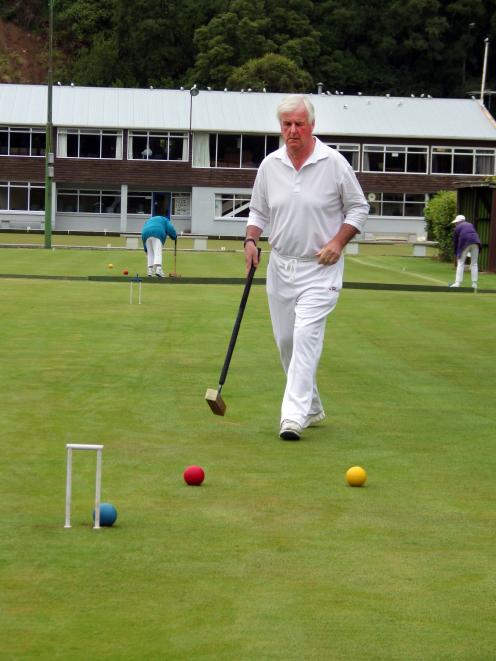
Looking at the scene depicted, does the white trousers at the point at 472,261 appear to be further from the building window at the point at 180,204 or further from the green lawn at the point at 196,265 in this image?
the building window at the point at 180,204

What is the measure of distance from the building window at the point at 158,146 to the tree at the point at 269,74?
1084 centimetres

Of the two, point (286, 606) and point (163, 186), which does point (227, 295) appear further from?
point (163, 186)

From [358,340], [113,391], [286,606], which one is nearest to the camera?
[286,606]

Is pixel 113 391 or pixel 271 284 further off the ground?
pixel 271 284

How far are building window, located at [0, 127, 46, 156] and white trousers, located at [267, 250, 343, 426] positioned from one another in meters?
64.3

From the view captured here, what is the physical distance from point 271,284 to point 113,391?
2.50m

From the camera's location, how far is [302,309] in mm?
9055

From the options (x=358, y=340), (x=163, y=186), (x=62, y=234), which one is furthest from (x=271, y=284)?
(x=163, y=186)

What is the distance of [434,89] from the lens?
9694 cm

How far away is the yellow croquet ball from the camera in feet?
24.2

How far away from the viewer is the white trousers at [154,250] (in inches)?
1133

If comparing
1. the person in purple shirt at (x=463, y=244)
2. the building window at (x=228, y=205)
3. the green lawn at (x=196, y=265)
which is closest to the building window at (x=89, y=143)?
the building window at (x=228, y=205)

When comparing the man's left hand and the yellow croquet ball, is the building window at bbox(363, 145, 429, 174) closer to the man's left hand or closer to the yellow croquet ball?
the man's left hand

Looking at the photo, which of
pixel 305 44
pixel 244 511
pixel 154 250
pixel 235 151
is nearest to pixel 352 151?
pixel 235 151
